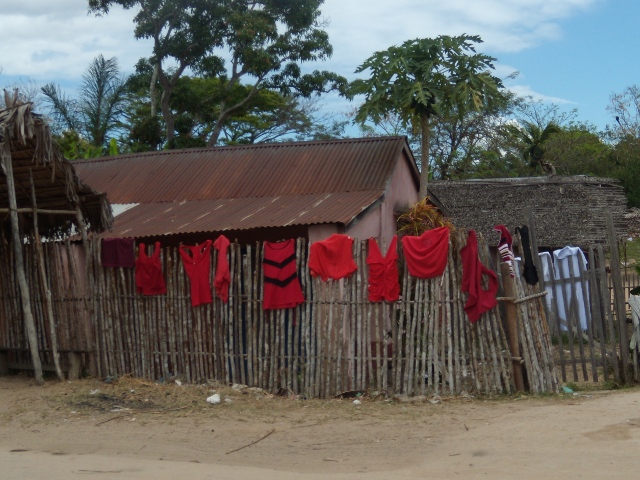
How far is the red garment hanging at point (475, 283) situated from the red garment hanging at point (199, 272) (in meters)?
3.11

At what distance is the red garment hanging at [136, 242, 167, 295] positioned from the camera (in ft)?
32.7

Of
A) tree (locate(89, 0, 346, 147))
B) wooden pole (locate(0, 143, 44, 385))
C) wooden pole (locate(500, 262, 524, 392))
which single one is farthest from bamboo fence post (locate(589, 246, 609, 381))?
tree (locate(89, 0, 346, 147))

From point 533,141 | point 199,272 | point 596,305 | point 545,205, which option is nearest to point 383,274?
point 199,272

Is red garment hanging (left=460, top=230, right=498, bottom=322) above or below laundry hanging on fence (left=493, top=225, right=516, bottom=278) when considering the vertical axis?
below

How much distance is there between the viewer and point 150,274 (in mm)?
10000

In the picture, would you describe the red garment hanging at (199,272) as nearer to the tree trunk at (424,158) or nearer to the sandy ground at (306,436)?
the sandy ground at (306,436)

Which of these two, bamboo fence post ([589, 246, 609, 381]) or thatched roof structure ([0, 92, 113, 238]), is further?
thatched roof structure ([0, 92, 113, 238])

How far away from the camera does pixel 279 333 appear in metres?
9.27

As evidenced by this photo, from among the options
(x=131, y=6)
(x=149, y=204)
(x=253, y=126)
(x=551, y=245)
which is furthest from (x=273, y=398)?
(x=253, y=126)

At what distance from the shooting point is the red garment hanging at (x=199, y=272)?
31.6ft

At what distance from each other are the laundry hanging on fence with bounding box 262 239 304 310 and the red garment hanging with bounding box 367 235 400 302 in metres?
0.88

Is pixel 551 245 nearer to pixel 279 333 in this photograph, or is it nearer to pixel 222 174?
pixel 222 174

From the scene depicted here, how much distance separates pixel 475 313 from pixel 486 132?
1035 inches

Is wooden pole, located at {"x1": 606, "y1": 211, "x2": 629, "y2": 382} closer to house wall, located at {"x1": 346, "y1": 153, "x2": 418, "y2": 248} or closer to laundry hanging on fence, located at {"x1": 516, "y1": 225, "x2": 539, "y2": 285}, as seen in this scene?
laundry hanging on fence, located at {"x1": 516, "y1": 225, "x2": 539, "y2": 285}
